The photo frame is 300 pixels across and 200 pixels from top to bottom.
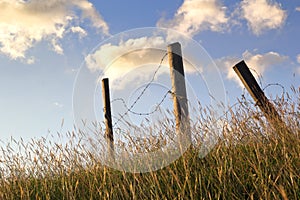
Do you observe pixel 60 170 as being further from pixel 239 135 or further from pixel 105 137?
pixel 239 135

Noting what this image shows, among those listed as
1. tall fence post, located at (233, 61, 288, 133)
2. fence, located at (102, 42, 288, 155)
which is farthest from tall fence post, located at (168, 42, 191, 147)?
tall fence post, located at (233, 61, 288, 133)

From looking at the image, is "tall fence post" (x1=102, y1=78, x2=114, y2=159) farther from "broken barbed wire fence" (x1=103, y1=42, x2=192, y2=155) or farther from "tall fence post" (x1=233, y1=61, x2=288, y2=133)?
"tall fence post" (x1=233, y1=61, x2=288, y2=133)

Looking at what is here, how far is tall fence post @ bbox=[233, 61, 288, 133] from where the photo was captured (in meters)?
5.28

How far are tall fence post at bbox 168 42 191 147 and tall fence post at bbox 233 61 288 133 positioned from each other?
886mm

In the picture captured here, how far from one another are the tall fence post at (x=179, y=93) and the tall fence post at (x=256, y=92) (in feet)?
2.91

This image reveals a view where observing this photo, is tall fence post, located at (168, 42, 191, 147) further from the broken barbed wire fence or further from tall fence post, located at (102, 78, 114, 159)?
tall fence post, located at (102, 78, 114, 159)

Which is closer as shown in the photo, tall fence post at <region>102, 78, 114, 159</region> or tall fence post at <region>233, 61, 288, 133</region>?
tall fence post at <region>233, 61, 288, 133</region>

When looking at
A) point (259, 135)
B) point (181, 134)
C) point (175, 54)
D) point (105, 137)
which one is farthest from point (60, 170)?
point (259, 135)

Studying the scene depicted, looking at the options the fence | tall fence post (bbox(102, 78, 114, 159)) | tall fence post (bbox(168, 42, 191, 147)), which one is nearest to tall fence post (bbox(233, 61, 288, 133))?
the fence

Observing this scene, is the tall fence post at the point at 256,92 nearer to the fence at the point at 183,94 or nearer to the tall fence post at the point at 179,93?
the fence at the point at 183,94

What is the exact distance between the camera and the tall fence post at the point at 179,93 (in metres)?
5.02

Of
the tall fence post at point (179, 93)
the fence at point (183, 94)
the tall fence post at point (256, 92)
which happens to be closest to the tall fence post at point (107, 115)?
the fence at point (183, 94)

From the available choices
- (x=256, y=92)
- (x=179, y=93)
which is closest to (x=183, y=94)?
(x=179, y=93)

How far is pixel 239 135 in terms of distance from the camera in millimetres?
4930
